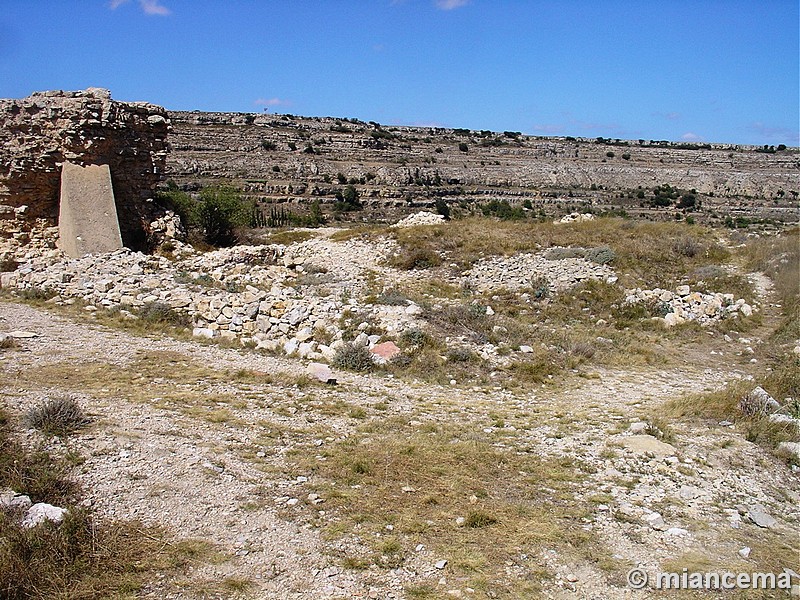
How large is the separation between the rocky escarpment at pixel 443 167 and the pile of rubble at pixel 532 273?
32.3 meters

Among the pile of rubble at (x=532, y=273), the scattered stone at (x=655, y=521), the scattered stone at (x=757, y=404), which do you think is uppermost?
the pile of rubble at (x=532, y=273)

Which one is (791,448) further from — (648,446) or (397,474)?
Answer: (397,474)

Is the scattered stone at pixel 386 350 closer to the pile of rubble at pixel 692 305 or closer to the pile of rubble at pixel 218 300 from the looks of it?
the pile of rubble at pixel 218 300

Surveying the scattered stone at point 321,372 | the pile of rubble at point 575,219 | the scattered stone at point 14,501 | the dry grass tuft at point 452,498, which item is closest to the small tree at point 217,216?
the pile of rubble at point 575,219

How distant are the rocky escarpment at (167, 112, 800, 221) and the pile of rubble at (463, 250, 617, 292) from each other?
3228cm

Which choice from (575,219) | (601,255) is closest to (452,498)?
(601,255)

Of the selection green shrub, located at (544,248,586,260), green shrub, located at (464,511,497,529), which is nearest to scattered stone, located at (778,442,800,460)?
green shrub, located at (464,511,497,529)

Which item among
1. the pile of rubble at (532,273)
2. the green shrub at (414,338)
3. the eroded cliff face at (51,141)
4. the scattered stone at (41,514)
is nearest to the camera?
the scattered stone at (41,514)

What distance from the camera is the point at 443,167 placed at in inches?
2403

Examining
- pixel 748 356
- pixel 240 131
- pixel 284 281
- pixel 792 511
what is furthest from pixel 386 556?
pixel 240 131

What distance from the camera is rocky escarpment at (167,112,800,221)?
5072cm

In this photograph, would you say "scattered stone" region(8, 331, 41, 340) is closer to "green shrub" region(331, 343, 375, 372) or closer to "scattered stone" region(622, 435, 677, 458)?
"green shrub" region(331, 343, 375, 372)

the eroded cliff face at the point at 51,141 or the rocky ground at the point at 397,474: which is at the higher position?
the eroded cliff face at the point at 51,141

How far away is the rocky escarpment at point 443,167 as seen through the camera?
166ft
